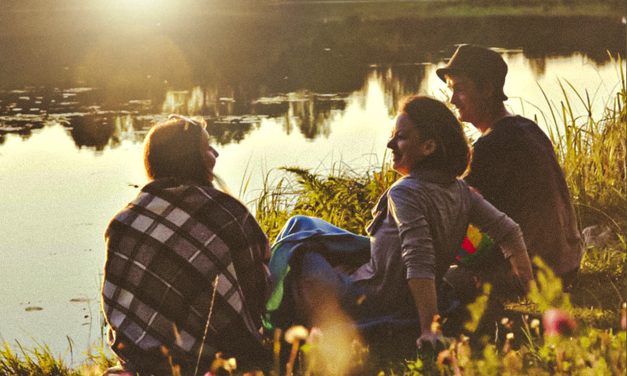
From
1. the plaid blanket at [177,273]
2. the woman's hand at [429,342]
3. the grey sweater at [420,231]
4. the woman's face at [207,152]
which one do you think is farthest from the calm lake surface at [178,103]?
the woman's hand at [429,342]

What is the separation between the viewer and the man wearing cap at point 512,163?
131 inches

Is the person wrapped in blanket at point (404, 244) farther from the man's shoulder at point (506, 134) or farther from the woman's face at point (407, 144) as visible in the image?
the man's shoulder at point (506, 134)

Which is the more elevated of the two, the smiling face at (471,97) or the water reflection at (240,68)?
the smiling face at (471,97)

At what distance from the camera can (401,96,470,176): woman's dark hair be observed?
114 inches

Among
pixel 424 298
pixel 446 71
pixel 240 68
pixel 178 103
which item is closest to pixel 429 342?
pixel 424 298

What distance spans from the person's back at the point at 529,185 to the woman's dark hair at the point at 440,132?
0.40 metres

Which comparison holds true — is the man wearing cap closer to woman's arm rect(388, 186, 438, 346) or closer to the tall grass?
woman's arm rect(388, 186, 438, 346)

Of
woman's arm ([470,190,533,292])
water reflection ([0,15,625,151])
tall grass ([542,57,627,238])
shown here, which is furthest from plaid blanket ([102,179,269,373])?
water reflection ([0,15,625,151])

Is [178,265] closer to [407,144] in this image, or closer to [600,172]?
[407,144]

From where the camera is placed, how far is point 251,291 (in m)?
3.15

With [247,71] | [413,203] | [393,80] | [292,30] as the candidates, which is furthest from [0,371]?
[292,30]

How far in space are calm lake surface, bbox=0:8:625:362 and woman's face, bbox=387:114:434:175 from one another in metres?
2.08

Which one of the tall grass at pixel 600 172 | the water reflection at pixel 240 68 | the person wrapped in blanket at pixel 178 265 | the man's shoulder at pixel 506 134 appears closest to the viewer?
the person wrapped in blanket at pixel 178 265

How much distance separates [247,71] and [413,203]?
1229 centimetres
